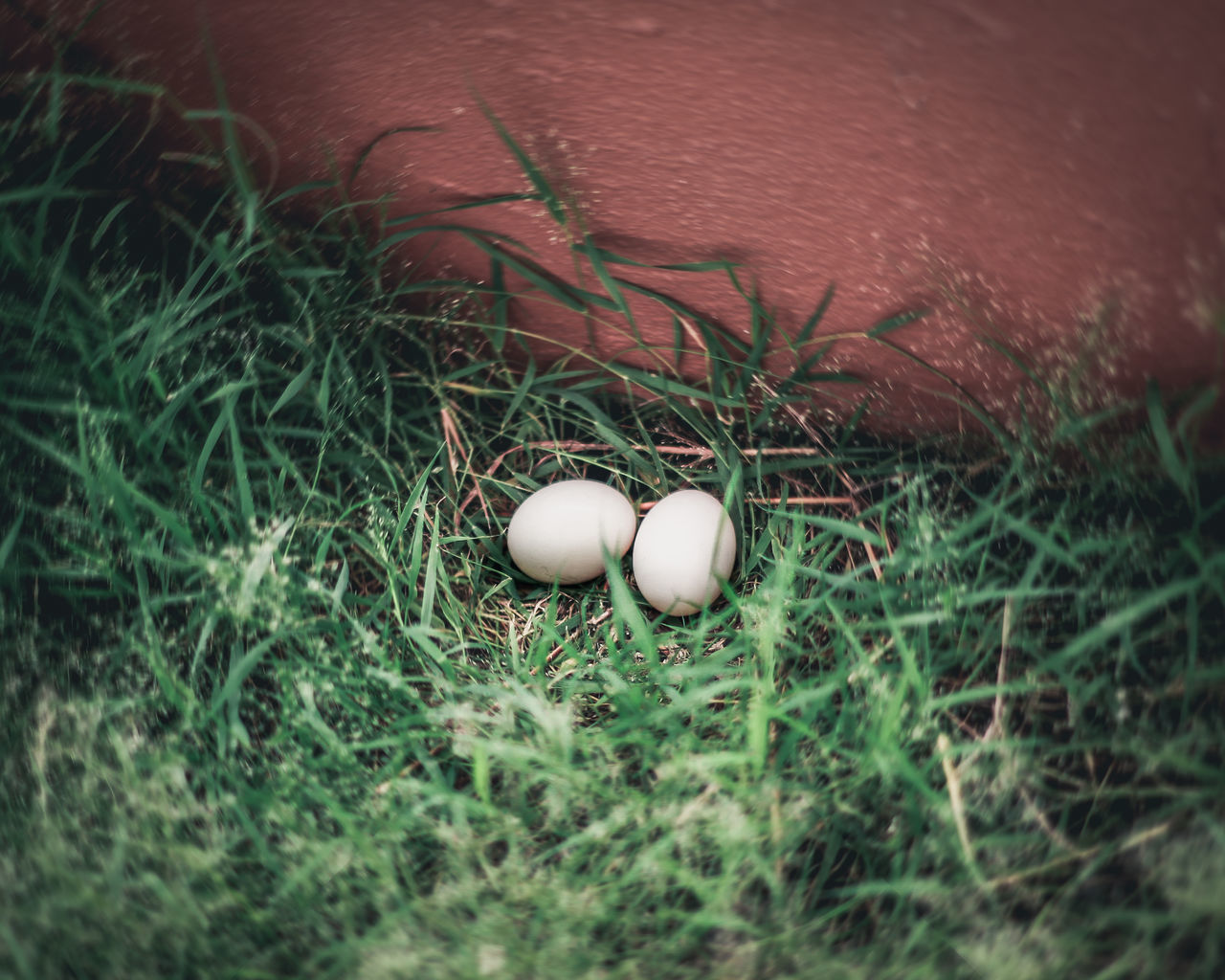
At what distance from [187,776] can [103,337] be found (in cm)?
35

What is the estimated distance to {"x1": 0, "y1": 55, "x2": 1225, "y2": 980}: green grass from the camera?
20.7 inches

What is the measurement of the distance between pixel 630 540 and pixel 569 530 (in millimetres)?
66

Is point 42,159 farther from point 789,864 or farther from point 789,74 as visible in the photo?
point 789,864

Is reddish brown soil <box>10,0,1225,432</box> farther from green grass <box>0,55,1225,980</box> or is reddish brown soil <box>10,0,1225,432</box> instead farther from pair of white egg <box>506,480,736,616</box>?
pair of white egg <box>506,480,736,616</box>

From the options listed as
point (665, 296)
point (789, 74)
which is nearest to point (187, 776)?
point (665, 296)

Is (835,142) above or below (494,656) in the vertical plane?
above

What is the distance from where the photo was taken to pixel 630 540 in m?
0.81

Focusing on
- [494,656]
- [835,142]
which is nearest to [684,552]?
[494,656]

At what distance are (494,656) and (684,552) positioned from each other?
18 cm

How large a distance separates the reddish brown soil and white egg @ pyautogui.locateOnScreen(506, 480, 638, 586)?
188 mm

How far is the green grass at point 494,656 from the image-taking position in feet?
1.73

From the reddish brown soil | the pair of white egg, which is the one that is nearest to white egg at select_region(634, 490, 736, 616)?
the pair of white egg

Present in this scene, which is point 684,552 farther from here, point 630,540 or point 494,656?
point 494,656

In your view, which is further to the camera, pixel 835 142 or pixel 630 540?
pixel 630 540
